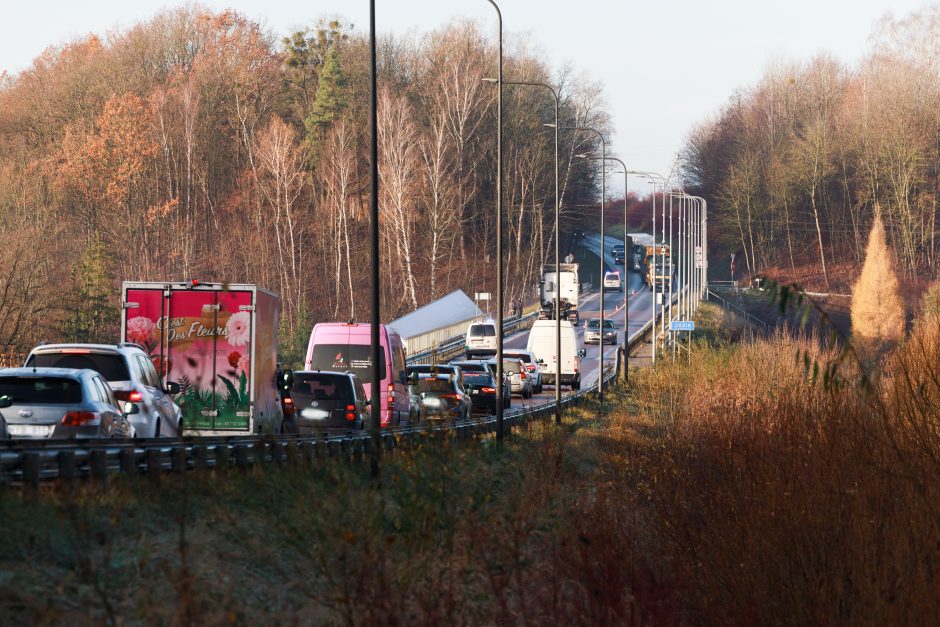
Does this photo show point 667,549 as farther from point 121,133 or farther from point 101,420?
point 121,133

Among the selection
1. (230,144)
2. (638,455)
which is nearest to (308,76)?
(230,144)

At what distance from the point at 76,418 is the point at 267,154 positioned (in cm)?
6001

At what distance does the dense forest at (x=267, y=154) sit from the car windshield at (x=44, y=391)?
44.5 meters

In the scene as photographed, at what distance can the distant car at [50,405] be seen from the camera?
15.4 metres

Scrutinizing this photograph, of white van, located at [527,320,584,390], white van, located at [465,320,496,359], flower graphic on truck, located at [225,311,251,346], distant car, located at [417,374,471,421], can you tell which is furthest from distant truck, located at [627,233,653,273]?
flower graphic on truck, located at [225,311,251,346]

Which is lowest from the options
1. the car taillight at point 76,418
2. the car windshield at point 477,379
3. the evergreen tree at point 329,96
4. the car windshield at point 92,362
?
the car windshield at point 477,379

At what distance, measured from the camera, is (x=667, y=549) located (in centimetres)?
1519

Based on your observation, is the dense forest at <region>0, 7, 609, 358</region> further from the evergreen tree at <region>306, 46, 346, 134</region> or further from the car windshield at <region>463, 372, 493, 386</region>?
the car windshield at <region>463, 372, 493, 386</region>

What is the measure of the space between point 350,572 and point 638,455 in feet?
37.3

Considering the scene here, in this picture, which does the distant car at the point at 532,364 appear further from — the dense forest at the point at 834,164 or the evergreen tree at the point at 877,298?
the dense forest at the point at 834,164

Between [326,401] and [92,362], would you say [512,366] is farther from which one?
[92,362]

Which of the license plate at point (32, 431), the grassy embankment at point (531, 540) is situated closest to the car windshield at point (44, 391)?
the license plate at point (32, 431)

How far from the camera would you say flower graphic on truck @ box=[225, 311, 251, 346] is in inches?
859

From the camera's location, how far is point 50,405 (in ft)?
51.2
